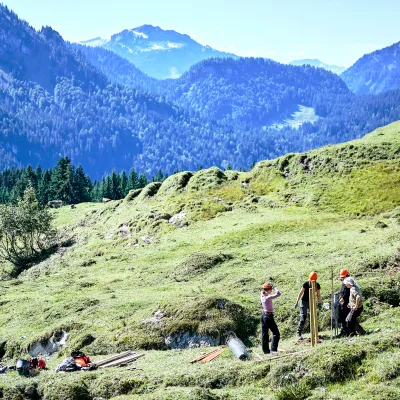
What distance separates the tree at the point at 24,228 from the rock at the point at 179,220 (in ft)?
62.1

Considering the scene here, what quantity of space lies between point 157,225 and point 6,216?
2124cm

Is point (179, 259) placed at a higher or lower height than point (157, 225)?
lower

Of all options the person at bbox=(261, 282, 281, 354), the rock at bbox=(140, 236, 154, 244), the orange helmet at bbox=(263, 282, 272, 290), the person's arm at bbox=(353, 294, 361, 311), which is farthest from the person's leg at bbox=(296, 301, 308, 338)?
the rock at bbox=(140, 236, 154, 244)

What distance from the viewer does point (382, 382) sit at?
54.6 ft

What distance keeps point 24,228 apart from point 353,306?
58.6 m

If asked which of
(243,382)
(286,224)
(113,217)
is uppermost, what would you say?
(113,217)

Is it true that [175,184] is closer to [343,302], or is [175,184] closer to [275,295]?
[343,302]

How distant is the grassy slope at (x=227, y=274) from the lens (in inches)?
758

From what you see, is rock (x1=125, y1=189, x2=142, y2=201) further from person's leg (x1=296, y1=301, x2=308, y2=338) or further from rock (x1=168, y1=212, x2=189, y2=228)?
person's leg (x1=296, y1=301, x2=308, y2=338)

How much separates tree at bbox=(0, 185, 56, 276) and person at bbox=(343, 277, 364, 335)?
5475cm

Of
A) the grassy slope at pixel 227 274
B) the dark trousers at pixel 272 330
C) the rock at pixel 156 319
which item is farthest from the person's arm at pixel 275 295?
the rock at pixel 156 319

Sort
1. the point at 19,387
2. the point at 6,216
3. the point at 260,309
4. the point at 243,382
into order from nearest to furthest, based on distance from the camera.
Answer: the point at 243,382, the point at 19,387, the point at 260,309, the point at 6,216

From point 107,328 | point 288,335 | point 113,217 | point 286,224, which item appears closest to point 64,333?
point 107,328

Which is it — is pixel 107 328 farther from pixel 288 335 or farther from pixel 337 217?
pixel 337 217
